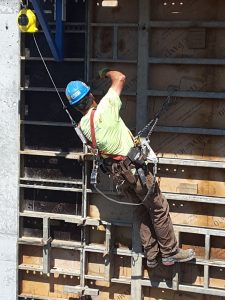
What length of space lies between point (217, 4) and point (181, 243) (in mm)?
3305

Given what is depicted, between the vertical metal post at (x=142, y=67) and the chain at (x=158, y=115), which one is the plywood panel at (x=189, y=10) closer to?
the vertical metal post at (x=142, y=67)

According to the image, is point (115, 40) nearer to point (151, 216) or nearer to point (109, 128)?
point (109, 128)

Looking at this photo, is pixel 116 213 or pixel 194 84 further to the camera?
pixel 116 213

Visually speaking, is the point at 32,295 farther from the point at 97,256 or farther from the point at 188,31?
the point at 188,31

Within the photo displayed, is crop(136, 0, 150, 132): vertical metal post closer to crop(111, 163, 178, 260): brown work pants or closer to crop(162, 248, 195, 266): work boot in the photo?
crop(111, 163, 178, 260): brown work pants

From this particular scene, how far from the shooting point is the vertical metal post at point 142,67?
6.74m

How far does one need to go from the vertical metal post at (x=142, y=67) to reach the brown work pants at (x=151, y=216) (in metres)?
0.77

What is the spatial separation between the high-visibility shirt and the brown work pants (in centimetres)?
26

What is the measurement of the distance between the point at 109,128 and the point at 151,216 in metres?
1.41

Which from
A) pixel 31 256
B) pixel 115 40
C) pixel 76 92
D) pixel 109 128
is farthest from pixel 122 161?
pixel 31 256

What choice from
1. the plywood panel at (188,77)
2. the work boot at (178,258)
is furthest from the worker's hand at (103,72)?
the work boot at (178,258)

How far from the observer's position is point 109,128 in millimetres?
6094

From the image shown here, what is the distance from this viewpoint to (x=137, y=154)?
6.25 m

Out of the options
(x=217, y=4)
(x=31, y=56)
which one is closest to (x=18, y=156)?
(x=31, y=56)
